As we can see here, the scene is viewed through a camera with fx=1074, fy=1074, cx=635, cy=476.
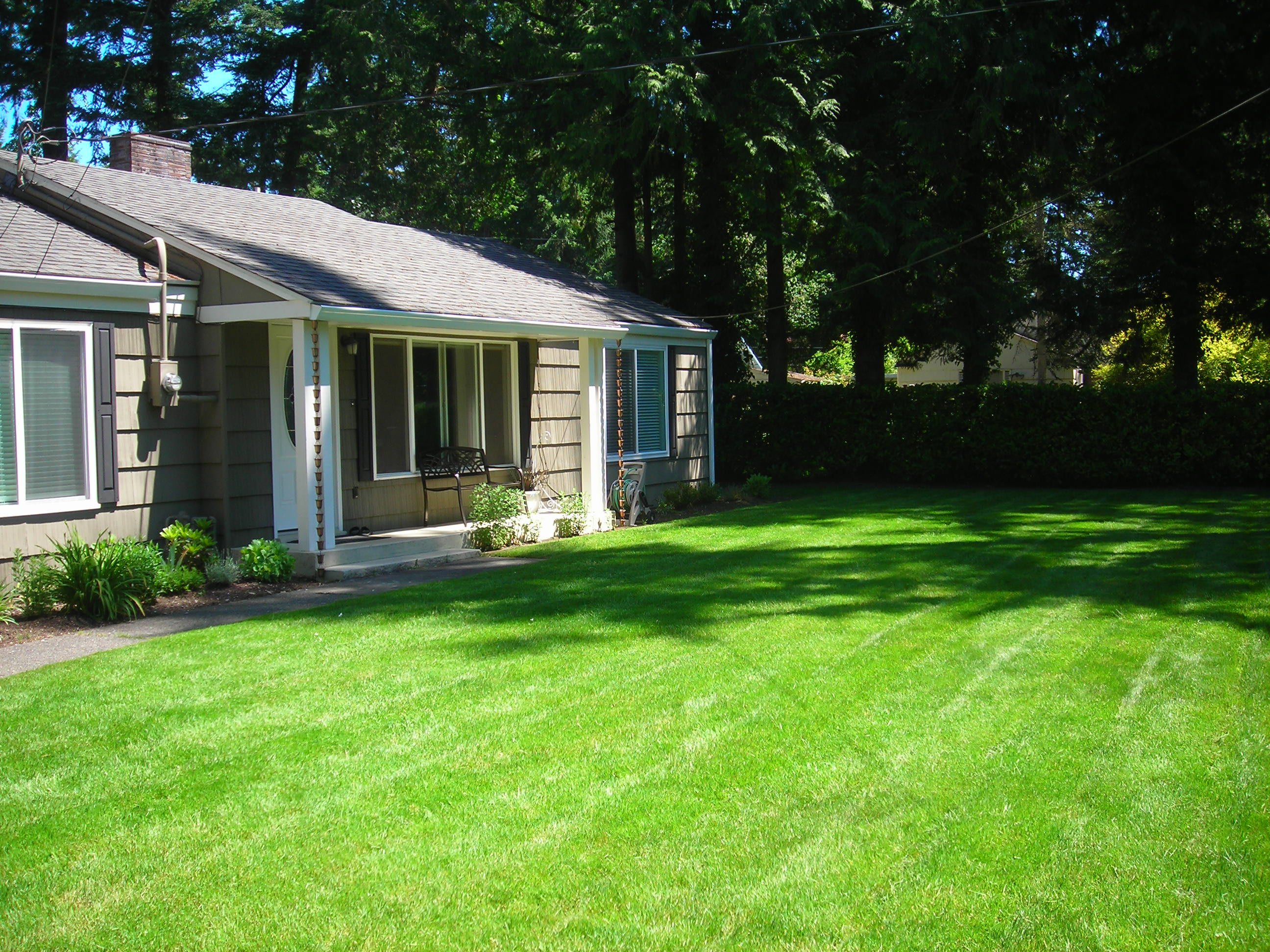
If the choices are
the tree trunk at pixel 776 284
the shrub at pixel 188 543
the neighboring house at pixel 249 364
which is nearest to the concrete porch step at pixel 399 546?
the neighboring house at pixel 249 364

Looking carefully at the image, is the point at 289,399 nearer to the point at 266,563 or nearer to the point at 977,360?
the point at 266,563

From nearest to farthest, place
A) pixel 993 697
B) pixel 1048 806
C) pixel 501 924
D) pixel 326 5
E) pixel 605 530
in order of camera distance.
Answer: pixel 501 924 → pixel 1048 806 → pixel 993 697 → pixel 605 530 → pixel 326 5

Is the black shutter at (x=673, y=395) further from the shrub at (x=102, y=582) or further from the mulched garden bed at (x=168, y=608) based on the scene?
the shrub at (x=102, y=582)

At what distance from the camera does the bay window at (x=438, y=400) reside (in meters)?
12.5

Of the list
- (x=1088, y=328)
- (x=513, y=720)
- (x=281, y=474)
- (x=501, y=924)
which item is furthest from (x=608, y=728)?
(x=1088, y=328)

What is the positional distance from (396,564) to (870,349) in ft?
42.9

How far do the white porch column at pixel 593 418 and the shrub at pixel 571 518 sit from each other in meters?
0.33

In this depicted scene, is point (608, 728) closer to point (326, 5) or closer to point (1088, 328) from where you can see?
point (1088, 328)

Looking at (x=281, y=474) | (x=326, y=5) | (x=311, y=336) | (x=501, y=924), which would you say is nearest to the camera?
(x=501, y=924)

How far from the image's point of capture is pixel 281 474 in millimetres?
11227

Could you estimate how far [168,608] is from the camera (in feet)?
29.9

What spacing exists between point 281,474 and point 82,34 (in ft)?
59.2

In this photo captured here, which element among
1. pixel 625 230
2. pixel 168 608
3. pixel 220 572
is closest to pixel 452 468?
pixel 220 572

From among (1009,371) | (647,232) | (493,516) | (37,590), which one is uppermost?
(647,232)
